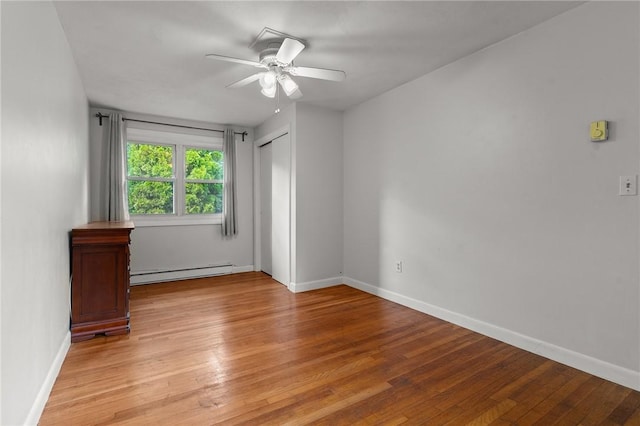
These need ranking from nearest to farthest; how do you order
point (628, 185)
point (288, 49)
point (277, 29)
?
1. point (628, 185)
2. point (288, 49)
3. point (277, 29)

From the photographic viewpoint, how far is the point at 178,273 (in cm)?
497

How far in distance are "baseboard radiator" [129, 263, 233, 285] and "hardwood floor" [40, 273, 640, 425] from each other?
5.07ft

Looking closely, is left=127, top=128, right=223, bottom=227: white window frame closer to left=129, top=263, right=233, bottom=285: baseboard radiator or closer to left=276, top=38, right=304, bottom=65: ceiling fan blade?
left=129, top=263, right=233, bottom=285: baseboard radiator

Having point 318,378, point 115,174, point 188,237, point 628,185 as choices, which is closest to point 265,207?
point 188,237

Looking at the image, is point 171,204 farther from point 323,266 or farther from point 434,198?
point 434,198

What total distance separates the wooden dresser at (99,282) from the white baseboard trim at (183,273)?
76.2 inches

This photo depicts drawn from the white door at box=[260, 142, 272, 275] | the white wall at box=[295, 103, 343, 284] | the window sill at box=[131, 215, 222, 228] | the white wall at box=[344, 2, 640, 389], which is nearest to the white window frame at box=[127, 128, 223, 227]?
the window sill at box=[131, 215, 222, 228]

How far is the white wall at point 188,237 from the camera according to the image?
174 inches

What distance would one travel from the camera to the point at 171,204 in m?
5.01

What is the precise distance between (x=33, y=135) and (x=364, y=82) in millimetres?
2875

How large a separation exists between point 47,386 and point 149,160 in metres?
3.56

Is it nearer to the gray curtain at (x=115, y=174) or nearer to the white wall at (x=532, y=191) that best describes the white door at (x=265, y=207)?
the gray curtain at (x=115, y=174)

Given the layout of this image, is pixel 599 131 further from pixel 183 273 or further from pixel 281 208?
pixel 183 273

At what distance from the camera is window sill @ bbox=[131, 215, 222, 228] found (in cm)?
475
